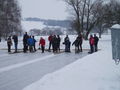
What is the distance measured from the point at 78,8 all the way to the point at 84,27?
259 inches

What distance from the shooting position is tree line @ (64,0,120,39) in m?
60.9

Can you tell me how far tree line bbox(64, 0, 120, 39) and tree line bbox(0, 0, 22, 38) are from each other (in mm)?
11687

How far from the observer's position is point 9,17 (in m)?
61.8

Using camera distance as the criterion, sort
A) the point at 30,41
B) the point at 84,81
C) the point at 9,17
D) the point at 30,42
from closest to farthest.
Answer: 1. the point at 84,81
2. the point at 30,42
3. the point at 30,41
4. the point at 9,17

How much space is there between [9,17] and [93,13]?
61.5ft

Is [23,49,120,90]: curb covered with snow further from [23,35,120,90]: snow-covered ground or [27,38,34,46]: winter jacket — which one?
[27,38,34,46]: winter jacket

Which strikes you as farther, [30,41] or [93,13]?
[93,13]

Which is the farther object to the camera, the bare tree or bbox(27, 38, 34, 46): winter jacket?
the bare tree

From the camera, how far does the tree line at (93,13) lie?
60.9m

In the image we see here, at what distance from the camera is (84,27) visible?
219ft

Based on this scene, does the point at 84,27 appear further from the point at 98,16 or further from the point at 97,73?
the point at 97,73

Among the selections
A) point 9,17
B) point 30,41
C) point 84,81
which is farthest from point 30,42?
point 9,17

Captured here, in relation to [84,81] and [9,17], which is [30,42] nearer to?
[84,81]

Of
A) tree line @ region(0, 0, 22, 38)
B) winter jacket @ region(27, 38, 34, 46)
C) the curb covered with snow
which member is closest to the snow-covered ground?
the curb covered with snow
